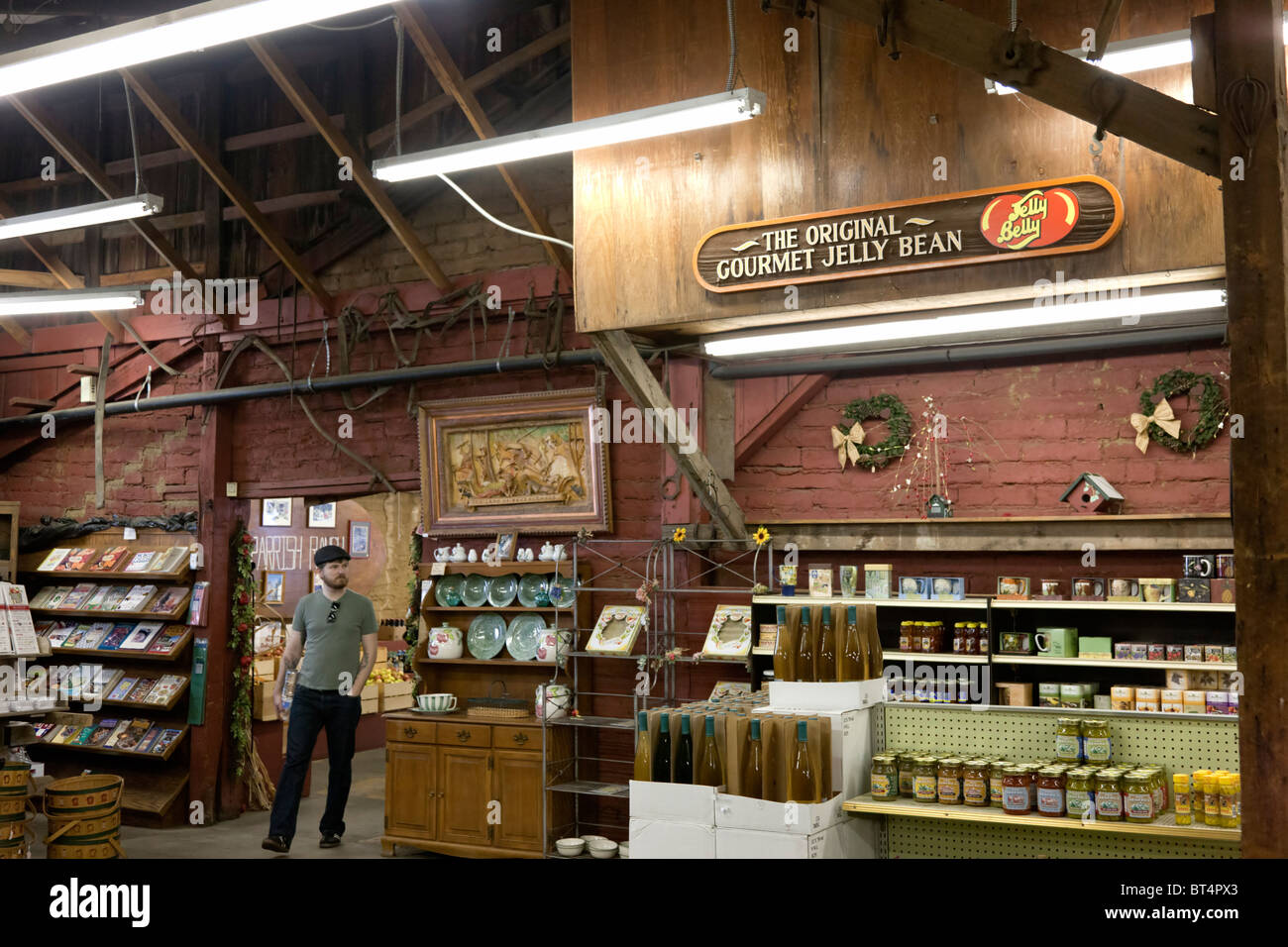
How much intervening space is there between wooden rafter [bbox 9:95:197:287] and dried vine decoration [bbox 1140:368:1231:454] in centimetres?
671

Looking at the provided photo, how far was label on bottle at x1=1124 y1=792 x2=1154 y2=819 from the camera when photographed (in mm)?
3787

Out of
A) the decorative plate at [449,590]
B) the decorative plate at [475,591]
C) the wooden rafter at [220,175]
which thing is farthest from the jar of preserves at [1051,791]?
the wooden rafter at [220,175]

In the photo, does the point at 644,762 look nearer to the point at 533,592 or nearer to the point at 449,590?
the point at 533,592

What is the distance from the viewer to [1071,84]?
3.54 meters

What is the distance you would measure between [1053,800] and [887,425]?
3.24 m

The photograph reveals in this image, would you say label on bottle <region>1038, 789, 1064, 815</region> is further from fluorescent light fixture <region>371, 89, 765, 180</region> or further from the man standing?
the man standing

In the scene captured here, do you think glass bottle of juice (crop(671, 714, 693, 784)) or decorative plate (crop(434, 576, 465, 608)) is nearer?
glass bottle of juice (crop(671, 714, 693, 784))

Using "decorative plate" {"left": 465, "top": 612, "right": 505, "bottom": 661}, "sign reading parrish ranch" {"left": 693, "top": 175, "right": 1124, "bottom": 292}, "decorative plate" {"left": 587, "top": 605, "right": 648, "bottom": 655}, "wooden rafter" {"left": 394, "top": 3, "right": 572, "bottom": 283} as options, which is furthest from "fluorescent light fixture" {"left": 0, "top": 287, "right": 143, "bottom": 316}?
"sign reading parrish ranch" {"left": 693, "top": 175, "right": 1124, "bottom": 292}

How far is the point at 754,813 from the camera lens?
13.2 ft

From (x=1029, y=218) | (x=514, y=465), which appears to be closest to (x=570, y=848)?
(x=514, y=465)

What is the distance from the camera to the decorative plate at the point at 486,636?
7883 mm

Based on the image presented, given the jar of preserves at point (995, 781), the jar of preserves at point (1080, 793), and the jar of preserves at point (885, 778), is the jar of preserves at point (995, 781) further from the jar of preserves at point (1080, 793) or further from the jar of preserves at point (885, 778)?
the jar of preserves at point (885, 778)

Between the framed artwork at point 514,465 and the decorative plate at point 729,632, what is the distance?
3.57ft

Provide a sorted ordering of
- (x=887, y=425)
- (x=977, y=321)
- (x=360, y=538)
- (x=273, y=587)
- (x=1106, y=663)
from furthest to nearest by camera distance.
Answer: (x=360, y=538) → (x=273, y=587) → (x=887, y=425) → (x=1106, y=663) → (x=977, y=321)
